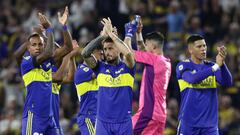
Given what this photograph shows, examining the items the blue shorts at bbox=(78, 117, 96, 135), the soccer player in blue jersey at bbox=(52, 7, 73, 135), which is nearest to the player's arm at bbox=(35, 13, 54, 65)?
the soccer player in blue jersey at bbox=(52, 7, 73, 135)

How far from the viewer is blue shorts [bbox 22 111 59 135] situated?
15320 millimetres

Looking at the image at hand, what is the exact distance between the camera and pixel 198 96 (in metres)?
15.3

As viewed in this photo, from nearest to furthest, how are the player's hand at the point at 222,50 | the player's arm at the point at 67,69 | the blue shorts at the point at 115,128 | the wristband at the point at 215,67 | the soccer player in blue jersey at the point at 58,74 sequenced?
the blue shorts at the point at 115,128, the player's hand at the point at 222,50, the wristband at the point at 215,67, the soccer player in blue jersey at the point at 58,74, the player's arm at the point at 67,69

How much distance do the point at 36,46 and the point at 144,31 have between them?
27.6ft

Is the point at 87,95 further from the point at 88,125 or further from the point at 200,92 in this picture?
the point at 200,92

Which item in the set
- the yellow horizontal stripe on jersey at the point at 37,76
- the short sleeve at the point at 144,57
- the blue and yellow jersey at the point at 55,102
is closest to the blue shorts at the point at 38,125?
the blue and yellow jersey at the point at 55,102

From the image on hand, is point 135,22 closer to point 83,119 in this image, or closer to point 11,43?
point 83,119

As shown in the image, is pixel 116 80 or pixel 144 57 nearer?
pixel 116 80

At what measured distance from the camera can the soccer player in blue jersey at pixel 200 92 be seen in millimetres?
15078

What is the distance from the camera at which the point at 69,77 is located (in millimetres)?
16500

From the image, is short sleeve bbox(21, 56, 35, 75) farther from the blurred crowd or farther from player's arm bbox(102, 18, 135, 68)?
the blurred crowd

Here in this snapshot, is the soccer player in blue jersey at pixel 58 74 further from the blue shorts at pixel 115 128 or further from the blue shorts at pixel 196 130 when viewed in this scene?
the blue shorts at pixel 196 130

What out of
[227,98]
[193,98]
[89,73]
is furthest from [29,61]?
[227,98]

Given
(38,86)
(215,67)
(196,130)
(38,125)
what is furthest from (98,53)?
(196,130)
